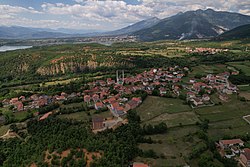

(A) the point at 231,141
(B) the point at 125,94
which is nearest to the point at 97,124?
(B) the point at 125,94

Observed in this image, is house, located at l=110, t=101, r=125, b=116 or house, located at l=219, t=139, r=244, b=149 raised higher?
house, located at l=110, t=101, r=125, b=116

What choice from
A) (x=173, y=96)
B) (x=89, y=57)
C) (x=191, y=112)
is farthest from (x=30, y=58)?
(x=191, y=112)

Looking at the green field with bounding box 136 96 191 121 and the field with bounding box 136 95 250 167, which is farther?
the green field with bounding box 136 96 191 121

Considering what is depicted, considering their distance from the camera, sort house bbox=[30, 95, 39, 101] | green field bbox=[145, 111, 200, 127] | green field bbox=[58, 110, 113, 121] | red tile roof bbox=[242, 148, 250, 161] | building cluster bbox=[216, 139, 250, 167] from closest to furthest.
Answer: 1. red tile roof bbox=[242, 148, 250, 161]
2. building cluster bbox=[216, 139, 250, 167]
3. green field bbox=[145, 111, 200, 127]
4. green field bbox=[58, 110, 113, 121]
5. house bbox=[30, 95, 39, 101]

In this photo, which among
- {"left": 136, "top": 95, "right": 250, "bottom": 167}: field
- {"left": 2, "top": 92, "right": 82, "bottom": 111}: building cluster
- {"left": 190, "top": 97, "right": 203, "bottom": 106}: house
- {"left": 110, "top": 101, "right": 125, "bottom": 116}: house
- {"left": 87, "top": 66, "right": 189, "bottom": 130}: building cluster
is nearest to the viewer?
{"left": 136, "top": 95, "right": 250, "bottom": 167}: field

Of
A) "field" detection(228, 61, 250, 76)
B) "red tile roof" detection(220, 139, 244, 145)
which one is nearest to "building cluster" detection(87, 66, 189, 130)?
"field" detection(228, 61, 250, 76)

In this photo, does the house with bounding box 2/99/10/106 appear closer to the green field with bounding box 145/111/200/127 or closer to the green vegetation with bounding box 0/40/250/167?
the green vegetation with bounding box 0/40/250/167

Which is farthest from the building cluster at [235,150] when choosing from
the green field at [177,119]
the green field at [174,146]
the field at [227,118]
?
the green field at [177,119]

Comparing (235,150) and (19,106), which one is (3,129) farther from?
(235,150)
